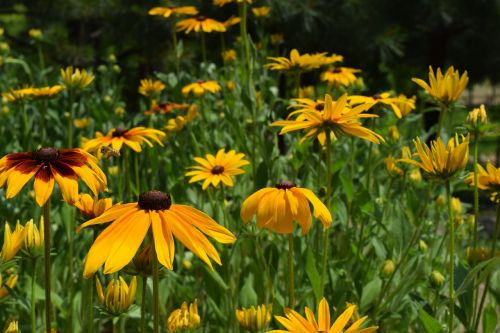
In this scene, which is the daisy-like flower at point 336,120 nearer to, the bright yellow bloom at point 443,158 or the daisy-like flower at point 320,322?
the bright yellow bloom at point 443,158

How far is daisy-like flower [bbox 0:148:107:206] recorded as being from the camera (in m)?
0.84

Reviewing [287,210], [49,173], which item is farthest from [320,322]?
[49,173]

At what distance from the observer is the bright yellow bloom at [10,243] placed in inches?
40.7

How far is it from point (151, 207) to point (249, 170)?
4.35 ft

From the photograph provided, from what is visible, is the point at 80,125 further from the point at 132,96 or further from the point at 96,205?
the point at 132,96

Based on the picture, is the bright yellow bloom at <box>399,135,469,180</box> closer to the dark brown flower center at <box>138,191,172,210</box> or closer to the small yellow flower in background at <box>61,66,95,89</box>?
the dark brown flower center at <box>138,191,172,210</box>

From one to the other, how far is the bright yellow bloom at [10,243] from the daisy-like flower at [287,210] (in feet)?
1.24

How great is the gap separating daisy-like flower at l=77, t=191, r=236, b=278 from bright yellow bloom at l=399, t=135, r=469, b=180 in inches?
16.0

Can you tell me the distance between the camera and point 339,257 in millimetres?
2018

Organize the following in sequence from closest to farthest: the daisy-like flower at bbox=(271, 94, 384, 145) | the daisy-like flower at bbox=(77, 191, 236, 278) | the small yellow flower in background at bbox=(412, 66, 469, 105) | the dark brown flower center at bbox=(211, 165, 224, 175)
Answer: the daisy-like flower at bbox=(77, 191, 236, 278)
the daisy-like flower at bbox=(271, 94, 384, 145)
the small yellow flower in background at bbox=(412, 66, 469, 105)
the dark brown flower center at bbox=(211, 165, 224, 175)

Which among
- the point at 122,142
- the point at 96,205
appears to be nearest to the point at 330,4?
the point at 122,142

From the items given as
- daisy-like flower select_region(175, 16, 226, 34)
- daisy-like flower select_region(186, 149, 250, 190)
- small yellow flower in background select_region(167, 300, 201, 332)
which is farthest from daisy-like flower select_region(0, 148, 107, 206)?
daisy-like flower select_region(175, 16, 226, 34)

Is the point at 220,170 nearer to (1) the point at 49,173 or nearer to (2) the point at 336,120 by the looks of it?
(2) the point at 336,120

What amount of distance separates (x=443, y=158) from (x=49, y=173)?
62cm
